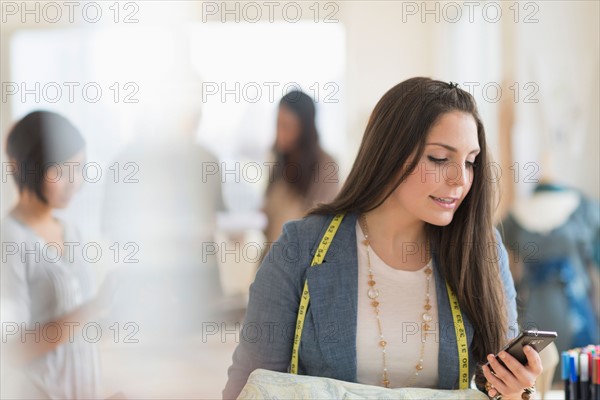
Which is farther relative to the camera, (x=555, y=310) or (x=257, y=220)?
(x=555, y=310)

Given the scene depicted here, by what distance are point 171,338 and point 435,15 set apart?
131 cm

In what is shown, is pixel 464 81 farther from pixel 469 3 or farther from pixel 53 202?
pixel 53 202

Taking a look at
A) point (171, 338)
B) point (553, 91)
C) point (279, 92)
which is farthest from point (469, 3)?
point (171, 338)

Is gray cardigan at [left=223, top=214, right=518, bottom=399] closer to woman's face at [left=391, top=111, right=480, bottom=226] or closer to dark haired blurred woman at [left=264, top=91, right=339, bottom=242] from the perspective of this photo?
woman's face at [left=391, top=111, right=480, bottom=226]

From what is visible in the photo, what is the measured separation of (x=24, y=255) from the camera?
5.38 feet

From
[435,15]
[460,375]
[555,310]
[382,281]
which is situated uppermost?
[435,15]

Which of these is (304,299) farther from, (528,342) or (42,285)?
(42,285)

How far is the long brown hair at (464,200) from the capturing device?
1232 millimetres

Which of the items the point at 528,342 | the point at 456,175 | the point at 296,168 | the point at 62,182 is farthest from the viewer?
the point at 296,168

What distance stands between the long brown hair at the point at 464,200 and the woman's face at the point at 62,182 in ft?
2.54

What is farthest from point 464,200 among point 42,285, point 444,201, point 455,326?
point 42,285

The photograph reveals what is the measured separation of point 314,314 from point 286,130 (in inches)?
51.5

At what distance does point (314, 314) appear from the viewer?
48.6 inches

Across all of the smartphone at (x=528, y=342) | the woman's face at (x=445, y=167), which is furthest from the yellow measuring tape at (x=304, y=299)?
the smartphone at (x=528, y=342)
